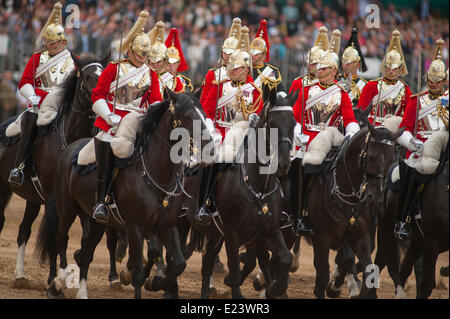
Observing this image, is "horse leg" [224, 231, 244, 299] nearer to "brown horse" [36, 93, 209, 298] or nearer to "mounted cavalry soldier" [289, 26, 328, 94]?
"brown horse" [36, 93, 209, 298]

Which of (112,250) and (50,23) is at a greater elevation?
(50,23)

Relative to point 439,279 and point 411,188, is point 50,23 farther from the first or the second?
point 439,279

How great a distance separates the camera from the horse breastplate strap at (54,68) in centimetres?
1120

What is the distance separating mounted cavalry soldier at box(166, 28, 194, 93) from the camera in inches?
483

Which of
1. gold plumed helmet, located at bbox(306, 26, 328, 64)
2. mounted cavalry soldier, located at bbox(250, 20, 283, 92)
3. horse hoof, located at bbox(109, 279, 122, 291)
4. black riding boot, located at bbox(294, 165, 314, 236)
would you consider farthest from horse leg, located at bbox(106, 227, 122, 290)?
gold plumed helmet, located at bbox(306, 26, 328, 64)

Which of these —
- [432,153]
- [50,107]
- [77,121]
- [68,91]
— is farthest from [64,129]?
[432,153]

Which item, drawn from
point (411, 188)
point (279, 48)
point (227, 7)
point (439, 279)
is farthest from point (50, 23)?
→ point (227, 7)

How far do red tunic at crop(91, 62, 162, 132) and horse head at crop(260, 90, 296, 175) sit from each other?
1348 millimetres

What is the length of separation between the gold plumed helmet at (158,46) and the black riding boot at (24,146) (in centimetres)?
157

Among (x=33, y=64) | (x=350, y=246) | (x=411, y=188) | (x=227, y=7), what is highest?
(x=227, y=7)

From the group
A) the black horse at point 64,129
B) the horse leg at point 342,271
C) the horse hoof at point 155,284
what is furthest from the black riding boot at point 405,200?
the black horse at point 64,129
